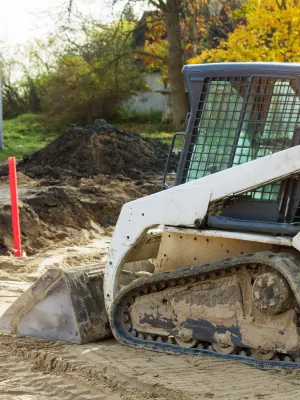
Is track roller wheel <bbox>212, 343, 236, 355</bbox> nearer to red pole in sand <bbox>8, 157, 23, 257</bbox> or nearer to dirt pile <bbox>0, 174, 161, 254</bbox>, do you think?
red pole in sand <bbox>8, 157, 23, 257</bbox>

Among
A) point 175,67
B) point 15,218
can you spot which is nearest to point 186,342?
point 15,218

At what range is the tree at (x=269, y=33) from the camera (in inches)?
705

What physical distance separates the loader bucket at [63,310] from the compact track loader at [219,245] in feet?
0.03

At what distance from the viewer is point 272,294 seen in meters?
5.28

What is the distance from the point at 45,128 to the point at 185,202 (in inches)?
1218

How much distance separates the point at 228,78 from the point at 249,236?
1.27 metres

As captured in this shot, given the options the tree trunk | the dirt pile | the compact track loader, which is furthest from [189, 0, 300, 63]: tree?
the compact track loader

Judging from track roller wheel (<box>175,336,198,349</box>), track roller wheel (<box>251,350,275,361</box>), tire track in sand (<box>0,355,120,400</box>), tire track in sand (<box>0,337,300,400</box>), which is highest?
track roller wheel (<box>251,350,275,361</box>)

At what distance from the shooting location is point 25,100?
42781mm

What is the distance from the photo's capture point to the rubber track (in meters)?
5.22

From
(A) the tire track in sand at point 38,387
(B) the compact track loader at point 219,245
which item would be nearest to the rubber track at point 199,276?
(B) the compact track loader at point 219,245

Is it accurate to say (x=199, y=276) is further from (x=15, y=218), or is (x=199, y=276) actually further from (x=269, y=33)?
(x=269, y=33)

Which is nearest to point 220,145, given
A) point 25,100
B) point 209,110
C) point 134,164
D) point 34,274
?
point 209,110

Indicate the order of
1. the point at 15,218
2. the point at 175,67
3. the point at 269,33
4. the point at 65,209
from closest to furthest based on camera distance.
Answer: the point at 15,218 < the point at 65,209 < the point at 269,33 < the point at 175,67
